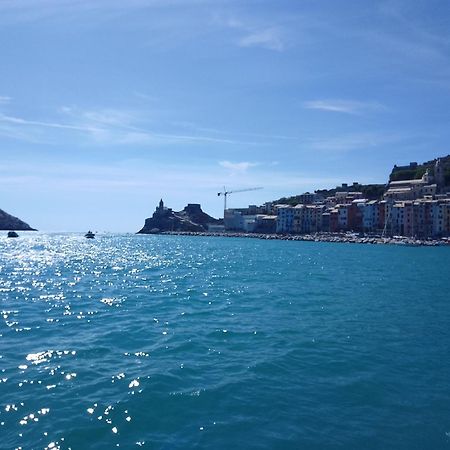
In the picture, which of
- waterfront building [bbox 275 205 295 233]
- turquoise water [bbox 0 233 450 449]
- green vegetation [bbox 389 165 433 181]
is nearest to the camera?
turquoise water [bbox 0 233 450 449]

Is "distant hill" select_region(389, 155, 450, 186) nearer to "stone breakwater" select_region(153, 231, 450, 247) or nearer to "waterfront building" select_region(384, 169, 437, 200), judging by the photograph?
"waterfront building" select_region(384, 169, 437, 200)

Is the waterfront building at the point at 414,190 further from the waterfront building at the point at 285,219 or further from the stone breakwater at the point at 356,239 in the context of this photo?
the waterfront building at the point at 285,219

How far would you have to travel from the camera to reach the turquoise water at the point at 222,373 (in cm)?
812

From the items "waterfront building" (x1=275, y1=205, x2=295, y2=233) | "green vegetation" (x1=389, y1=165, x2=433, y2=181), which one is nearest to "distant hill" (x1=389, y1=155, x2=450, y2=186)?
"green vegetation" (x1=389, y1=165, x2=433, y2=181)

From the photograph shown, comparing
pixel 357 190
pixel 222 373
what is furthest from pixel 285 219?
pixel 222 373

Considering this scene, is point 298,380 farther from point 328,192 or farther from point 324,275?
point 328,192

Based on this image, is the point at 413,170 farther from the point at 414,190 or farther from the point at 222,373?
the point at 222,373

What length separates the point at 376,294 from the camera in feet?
87.6

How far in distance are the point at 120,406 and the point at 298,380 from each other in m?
4.15

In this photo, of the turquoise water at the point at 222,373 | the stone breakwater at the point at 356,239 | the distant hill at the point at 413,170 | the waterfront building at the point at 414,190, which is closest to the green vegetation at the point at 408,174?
the distant hill at the point at 413,170

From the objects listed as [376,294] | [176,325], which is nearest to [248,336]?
[176,325]

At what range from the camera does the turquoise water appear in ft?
26.7

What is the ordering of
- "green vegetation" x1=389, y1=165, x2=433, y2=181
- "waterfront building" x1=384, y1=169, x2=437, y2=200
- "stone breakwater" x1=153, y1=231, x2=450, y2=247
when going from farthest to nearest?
"green vegetation" x1=389, y1=165, x2=433, y2=181 < "waterfront building" x1=384, y1=169, x2=437, y2=200 < "stone breakwater" x1=153, y1=231, x2=450, y2=247

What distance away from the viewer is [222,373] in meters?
11.3
